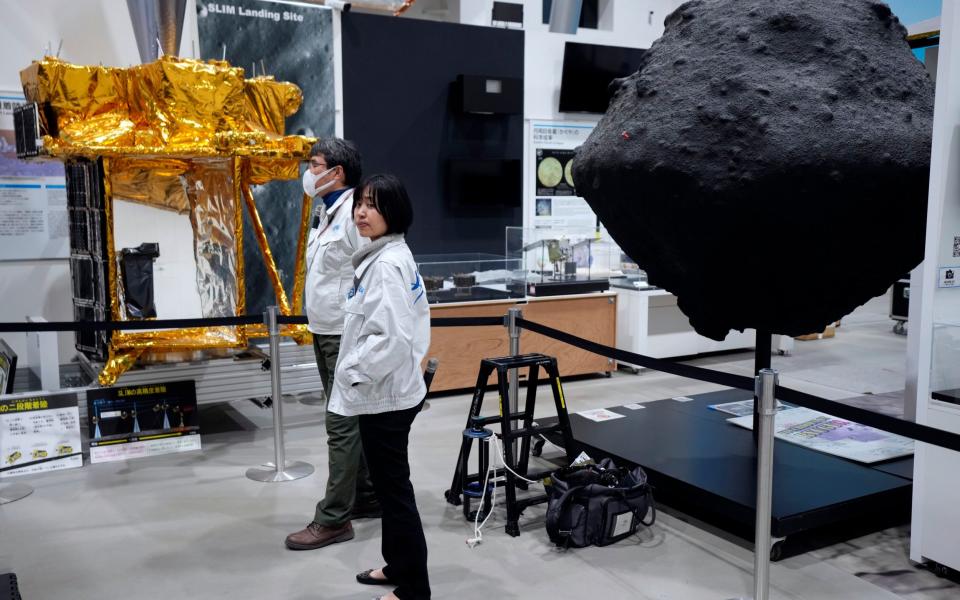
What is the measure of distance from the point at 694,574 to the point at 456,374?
316 cm

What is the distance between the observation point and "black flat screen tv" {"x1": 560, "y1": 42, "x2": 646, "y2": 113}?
8.00 meters

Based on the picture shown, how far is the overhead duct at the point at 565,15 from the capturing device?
754cm

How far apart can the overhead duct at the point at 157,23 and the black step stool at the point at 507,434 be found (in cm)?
323

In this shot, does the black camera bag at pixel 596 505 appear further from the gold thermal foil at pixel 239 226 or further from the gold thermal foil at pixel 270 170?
the gold thermal foil at pixel 270 170

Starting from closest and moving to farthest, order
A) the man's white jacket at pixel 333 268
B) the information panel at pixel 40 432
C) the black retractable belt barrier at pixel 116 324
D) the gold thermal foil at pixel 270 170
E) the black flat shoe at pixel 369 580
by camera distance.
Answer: the black flat shoe at pixel 369 580 → the man's white jacket at pixel 333 268 → the black retractable belt barrier at pixel 116 324 → the information panel at pixel 40 432 → the gold thermal foil at pixel 270 170

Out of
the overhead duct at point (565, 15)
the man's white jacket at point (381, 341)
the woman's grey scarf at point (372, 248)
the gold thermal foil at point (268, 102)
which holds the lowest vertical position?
the man's white jacket at point (381, 341)

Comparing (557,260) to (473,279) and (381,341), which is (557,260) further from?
(381,341)

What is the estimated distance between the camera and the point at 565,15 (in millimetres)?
7582

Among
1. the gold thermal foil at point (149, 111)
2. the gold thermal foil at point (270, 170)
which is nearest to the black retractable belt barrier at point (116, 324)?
the gold thermal foil at point (149, 111)

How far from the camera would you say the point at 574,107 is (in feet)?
26.6

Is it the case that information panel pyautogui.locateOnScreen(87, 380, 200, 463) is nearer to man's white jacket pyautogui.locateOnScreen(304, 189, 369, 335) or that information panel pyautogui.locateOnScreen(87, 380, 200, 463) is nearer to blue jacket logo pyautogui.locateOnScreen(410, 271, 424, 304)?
man's white jacket pyautogui.locateOnScreen(304, 189, 369, 335)

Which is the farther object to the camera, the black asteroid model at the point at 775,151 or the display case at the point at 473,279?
the display case at the point at 473,279

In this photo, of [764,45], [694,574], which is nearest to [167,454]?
[694,574]

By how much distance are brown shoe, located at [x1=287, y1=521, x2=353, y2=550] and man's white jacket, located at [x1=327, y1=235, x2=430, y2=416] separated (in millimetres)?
946
